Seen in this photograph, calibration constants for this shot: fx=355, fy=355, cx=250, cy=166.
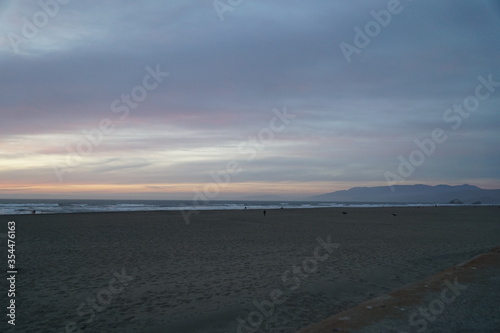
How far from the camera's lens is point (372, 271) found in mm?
15945

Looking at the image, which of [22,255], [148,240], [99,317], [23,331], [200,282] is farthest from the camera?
[148,240]

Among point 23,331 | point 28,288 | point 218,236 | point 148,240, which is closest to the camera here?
point 23,331

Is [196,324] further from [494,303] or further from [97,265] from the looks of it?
[97,265]

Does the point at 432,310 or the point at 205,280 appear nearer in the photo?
the point at 432,310

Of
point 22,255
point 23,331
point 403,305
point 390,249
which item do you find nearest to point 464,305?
point 403,305

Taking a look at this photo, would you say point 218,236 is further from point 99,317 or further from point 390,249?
point 99,317

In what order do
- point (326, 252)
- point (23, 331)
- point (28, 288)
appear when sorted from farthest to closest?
point (326, 252), point (28, 288), point (23, 331)

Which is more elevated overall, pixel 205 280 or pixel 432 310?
pixel 432 310

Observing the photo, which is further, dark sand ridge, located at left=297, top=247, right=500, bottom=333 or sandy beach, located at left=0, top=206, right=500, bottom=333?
sandy beach, located at left=0, top=206, right=500, bottom=333

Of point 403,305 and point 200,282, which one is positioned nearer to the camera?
point 403,305

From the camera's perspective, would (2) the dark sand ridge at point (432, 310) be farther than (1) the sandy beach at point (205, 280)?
No

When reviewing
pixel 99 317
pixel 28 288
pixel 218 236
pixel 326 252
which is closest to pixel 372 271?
pixel 326 252

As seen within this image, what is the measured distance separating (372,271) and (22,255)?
18.3 m

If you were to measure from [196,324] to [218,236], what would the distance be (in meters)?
20.2
